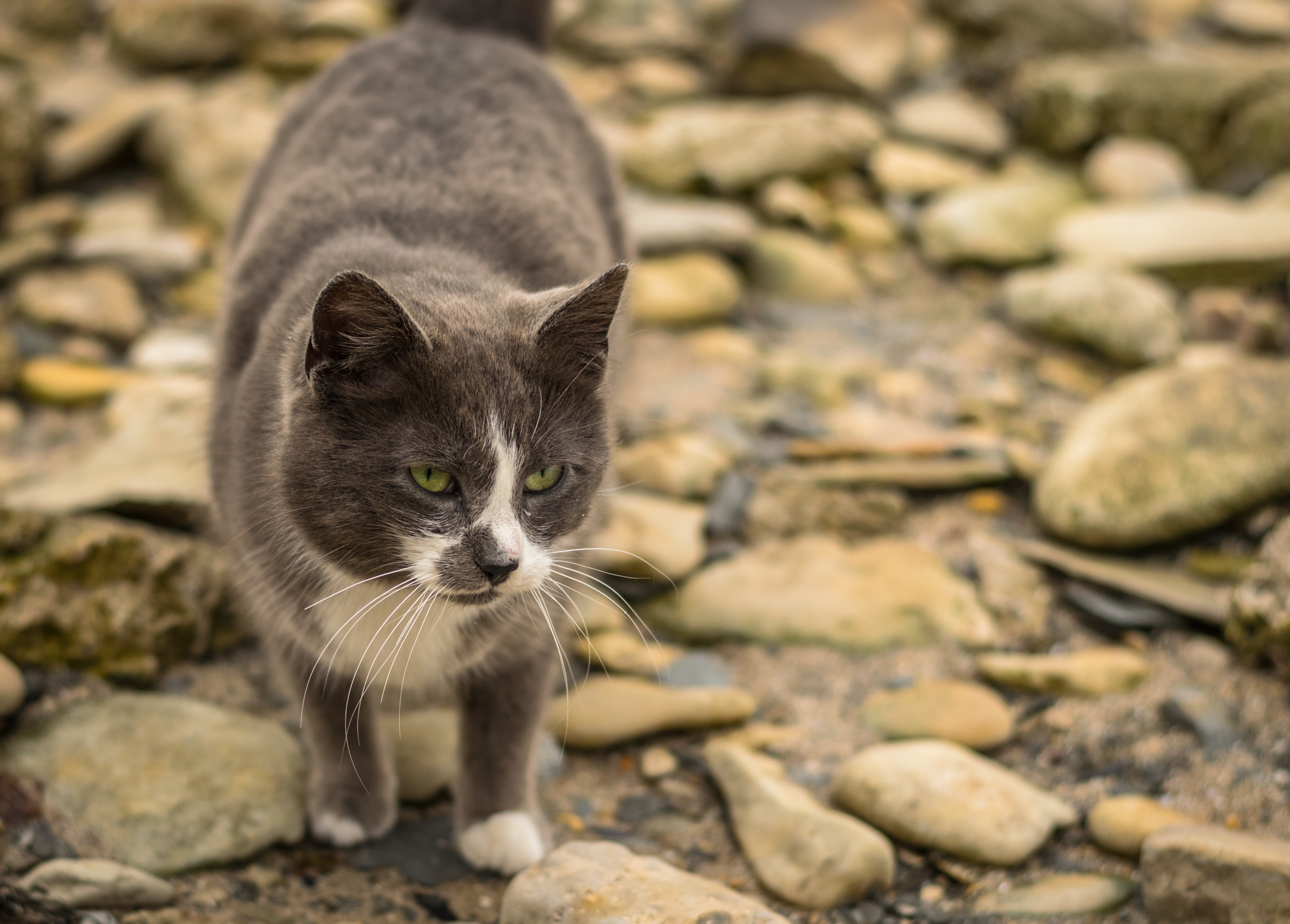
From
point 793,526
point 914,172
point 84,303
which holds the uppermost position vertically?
point 914,172

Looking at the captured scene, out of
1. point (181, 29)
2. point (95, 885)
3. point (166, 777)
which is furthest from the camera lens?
point (181, 29)

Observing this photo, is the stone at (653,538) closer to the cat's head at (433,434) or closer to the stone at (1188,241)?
the cat's head at (433,434)

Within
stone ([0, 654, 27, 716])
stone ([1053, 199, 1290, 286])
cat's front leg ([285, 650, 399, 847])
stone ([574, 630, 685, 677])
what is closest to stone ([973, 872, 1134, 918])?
stone ([574, 630, 685, 677])

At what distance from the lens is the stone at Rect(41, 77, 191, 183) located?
4.91m

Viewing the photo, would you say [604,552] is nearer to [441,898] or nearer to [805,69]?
[441,898]

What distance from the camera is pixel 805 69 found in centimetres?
604

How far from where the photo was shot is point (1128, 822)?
2.38 m

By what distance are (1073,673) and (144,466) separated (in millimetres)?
2617

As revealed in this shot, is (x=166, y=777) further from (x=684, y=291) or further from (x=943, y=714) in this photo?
(x=684, y=291)

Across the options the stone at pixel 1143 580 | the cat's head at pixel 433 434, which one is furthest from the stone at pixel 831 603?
the cat's head at pixel 433 434

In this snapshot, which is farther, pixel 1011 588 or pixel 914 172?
pixel 914 172

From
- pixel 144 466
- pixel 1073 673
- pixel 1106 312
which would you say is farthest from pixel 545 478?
pixel 1106 312

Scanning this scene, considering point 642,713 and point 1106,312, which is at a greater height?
point 1106,312

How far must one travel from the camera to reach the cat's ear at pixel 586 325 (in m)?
2.03
